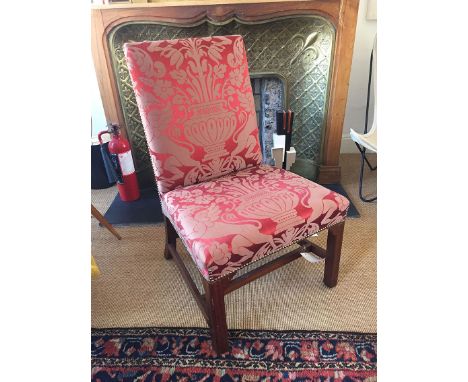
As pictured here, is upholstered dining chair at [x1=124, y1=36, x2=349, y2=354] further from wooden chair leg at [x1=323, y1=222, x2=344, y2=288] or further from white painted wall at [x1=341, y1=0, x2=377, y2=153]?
white painted wall at [x1=341, y1=0, x2=377, y2=153]

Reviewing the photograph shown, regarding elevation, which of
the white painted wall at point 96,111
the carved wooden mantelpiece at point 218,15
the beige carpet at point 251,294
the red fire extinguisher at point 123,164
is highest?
the carved wooden mantelpiece at point 218,15

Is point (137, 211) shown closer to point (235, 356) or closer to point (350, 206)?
point (235, 356)

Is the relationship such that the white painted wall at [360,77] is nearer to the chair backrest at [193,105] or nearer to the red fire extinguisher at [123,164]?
the chair backrest at [193,105]

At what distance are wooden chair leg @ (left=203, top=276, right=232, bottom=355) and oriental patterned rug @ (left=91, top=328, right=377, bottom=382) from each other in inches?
2.2

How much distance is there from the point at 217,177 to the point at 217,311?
47 centimetres

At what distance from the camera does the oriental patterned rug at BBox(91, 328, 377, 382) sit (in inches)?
34.6

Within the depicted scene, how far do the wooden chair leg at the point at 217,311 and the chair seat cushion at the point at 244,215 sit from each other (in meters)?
0.05

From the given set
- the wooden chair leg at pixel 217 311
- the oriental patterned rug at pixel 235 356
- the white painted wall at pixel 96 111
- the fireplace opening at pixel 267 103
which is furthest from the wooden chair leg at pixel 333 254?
the white painted wall at pixel 96 111

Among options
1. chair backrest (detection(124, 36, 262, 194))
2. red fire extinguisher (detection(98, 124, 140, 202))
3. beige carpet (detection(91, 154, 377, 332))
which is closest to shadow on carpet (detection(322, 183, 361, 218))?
beige carpet (detection(91, 154, 377, 332))

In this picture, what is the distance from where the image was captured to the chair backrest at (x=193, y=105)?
3.05 ft

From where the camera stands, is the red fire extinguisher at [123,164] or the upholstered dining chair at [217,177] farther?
the red fire extinguisher at [123,164]
